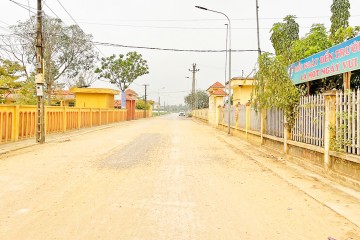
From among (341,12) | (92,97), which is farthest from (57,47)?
(341,12)

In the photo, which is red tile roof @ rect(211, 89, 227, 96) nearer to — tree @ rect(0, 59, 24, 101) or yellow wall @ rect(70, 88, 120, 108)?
yellow wall @ rect(70, 88, 120, 108)

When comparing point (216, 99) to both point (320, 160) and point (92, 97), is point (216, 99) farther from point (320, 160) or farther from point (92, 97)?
point (320, 160)

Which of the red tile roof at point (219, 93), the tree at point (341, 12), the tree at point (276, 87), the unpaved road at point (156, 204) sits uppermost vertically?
the tree at point (341, 12)

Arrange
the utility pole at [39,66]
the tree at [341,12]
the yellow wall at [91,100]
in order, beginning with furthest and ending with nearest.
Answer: the yellow wall at [91,100], the tree at [341,12], the utility pole at [39,66]

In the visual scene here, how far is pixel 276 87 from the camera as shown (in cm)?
1051

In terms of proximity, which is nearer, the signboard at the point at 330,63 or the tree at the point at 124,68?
the signboard at the point at 330,63

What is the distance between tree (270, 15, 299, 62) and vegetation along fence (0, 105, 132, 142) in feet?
37.8

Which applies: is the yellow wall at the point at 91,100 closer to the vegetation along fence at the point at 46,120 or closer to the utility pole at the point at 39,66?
the vegetation along fence at the point at 46,120

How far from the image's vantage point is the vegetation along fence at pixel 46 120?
570 inches

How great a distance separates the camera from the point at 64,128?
22.2 meters

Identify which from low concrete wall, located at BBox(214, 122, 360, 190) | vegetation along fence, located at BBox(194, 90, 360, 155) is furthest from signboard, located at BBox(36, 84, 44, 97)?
low concrete wall, located at BBox(214, 122, 360, 190)

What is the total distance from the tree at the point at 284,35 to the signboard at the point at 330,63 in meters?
0.97

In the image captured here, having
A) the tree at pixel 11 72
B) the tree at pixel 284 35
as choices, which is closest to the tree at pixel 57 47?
the tree at pixel 11 72

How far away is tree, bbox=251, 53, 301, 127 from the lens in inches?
396
